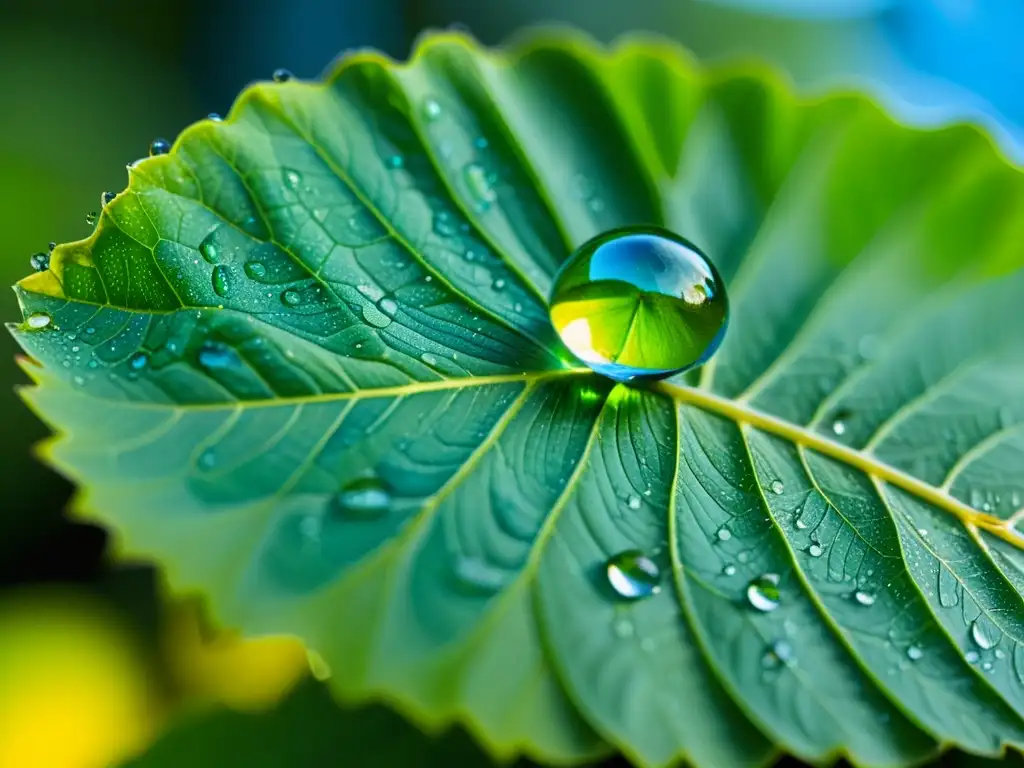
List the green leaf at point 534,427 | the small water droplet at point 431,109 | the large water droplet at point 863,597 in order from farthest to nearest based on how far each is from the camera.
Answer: the small water droplet at point 431,109, the large water droplet at point 863,597, the green leaf at point 534,427

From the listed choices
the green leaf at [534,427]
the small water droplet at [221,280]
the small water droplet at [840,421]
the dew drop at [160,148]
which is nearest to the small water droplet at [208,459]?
the green leaf at [534,427]

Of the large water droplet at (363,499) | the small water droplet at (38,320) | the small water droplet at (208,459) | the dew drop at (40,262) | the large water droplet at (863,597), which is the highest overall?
the dew drop at (40,262)

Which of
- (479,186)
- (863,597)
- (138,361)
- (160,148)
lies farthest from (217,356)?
(863,597)

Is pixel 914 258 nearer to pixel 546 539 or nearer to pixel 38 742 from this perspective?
pixel 546 539

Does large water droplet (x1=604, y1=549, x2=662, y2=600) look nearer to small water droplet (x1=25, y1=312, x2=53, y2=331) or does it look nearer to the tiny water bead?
the tiny water bead

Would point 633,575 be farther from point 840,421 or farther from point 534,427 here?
point 840,421

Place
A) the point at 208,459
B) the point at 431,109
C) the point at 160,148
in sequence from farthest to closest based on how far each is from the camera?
the point at 431,109, the point at 160,148, the point at 208,459

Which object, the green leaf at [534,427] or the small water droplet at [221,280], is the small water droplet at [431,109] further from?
the small water droplet at [221,280]

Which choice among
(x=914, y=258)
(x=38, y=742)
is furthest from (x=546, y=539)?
(x=38, y=742)
